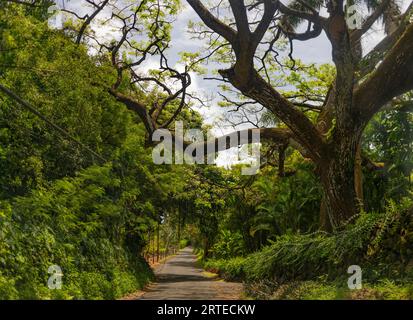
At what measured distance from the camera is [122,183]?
16.8 m

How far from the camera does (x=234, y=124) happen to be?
1911 cm

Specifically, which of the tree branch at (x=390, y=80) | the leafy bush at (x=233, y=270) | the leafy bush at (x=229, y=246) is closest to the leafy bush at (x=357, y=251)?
the tree branch at (x=390, y=80)

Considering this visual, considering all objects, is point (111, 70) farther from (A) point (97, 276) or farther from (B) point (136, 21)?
(A) point (97, 276)

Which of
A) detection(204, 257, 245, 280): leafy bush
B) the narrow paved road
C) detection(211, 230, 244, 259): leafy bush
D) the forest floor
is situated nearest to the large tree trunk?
the forest floor

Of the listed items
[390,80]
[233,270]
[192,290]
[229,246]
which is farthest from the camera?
[229,246]

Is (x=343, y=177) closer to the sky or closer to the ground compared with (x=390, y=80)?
closer to the ground

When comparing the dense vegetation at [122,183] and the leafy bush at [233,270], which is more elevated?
the dense vegetation at [122,183]

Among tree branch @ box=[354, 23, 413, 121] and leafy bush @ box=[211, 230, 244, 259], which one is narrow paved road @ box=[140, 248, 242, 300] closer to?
leafy bush @ box=[211, 230, 244, 259]

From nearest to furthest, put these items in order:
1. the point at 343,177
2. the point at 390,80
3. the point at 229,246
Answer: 1. the point at 390,80
2. the point at 343,177
3. the point at 229,246

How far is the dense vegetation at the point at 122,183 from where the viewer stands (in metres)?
8.74

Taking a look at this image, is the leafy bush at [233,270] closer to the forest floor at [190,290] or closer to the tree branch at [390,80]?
the forest floor at [190,290]

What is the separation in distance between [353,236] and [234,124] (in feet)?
33.6

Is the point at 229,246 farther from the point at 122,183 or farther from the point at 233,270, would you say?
the point at 122,183

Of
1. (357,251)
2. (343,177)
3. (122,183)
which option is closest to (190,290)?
(122,183)
